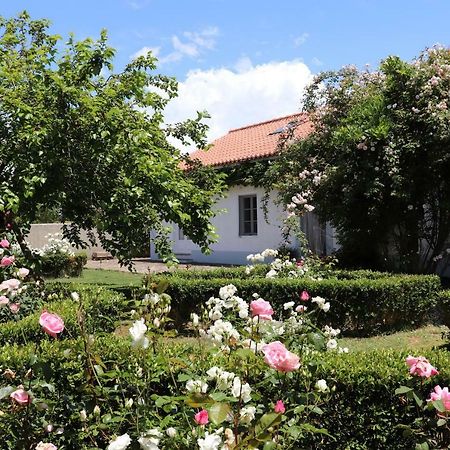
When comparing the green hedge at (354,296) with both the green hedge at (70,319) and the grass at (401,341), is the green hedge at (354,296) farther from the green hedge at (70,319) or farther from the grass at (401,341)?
the green hedge at (70,319)

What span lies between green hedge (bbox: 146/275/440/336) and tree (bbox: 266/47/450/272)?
2.85m

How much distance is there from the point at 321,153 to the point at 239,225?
6.43m

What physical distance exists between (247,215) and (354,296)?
11105 mm

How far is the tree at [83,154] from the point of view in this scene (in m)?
6.82

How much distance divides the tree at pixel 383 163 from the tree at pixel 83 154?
3596 mm

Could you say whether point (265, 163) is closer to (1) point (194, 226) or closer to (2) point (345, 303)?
(1) point (194, 226)

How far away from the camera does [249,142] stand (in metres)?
20.1

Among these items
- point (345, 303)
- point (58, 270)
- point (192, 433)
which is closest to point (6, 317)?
point (345, 303)

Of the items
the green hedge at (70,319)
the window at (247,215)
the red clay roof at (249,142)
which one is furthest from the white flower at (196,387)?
the window at (247,215)

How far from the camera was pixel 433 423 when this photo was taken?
240 cm

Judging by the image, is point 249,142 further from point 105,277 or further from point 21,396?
point 21,396

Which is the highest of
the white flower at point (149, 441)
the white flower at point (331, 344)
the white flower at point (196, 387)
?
the white flower at point (196, 387)

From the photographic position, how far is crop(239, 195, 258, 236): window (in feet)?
59.5

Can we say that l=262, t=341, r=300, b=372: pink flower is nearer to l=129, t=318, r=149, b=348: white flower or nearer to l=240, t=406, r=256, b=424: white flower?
A: l=240, t=406, r=256, b=424: white flower
